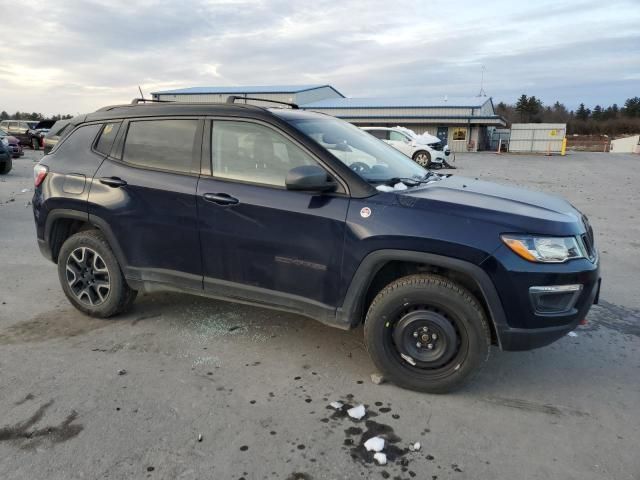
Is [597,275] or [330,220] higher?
[330,220]

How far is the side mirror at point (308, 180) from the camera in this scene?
317cm

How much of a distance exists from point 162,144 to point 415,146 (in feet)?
61.1

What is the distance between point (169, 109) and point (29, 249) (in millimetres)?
3897

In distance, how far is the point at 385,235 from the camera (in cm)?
309

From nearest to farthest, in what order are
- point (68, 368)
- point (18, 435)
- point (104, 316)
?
point (18, 435)
point (68, 368)
point (104, 316)

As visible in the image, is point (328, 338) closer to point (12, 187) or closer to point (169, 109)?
point (169, 109)

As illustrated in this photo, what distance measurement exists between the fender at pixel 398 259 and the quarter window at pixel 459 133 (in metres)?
43.5

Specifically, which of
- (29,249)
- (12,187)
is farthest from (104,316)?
(12,187)

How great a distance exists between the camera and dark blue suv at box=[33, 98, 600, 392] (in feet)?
9.80

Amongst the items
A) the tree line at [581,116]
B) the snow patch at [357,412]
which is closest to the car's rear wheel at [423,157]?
the snow patch at [357,412]

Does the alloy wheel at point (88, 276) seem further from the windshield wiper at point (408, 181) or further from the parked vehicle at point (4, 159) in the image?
the parked vehicle at point (4, 159)

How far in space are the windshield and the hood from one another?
346mm

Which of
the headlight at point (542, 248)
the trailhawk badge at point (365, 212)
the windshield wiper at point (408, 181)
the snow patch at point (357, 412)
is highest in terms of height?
the windshield wiper at point (408, 181)

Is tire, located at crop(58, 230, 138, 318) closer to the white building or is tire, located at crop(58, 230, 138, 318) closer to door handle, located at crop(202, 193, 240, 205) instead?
door handle, located at crop(202, 193, 240, 205)
